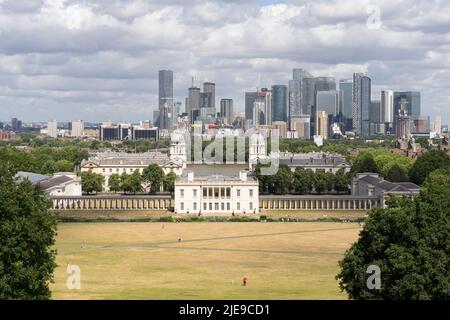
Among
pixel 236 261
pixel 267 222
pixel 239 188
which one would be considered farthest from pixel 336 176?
pixel 236 261

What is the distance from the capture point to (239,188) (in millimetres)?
91812

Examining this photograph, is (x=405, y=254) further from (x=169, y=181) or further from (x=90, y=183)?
(x=90, y=183)

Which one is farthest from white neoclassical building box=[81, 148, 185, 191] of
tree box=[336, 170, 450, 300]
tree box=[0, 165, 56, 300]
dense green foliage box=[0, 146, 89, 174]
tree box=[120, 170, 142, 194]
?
tree box=[336, 170, 450, 300]

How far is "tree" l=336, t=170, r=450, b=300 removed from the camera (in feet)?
95.3

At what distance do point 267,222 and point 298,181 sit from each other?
102 feet

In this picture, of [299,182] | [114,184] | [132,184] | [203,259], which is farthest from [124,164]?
[203,259]

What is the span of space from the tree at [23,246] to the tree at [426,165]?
82.4m

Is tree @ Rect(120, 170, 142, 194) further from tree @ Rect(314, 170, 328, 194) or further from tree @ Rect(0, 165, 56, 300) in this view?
tree @ Rect(0, 165, 56, 300)

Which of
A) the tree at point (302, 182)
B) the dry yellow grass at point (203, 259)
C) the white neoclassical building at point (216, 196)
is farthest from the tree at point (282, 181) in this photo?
the dry yellow grass at point (203, 259)

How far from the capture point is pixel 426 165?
10994 centimetres

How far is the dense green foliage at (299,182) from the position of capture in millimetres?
109062

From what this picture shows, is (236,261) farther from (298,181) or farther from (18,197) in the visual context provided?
(298,181)

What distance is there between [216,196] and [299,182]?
21.3 metres

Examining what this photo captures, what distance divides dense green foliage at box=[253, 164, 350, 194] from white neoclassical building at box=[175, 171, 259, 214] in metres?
17.1
